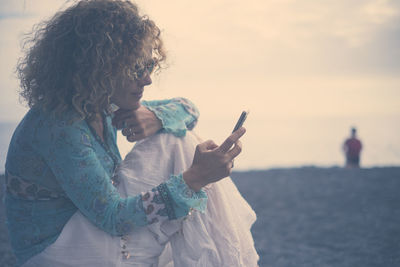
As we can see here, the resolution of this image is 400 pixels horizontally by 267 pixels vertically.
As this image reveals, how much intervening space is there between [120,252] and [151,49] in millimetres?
902

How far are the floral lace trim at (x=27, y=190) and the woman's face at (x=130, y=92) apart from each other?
19.2 inches

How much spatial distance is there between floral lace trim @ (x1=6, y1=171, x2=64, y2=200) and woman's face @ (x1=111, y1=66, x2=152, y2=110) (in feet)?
1.60

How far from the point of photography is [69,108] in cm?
157

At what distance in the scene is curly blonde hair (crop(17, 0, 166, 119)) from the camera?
1.59 m

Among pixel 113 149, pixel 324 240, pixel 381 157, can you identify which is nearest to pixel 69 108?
pixel 113 149

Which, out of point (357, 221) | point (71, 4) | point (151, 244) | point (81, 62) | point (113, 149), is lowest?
point (357, 221)

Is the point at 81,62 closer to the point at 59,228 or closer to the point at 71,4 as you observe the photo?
the point at 71,4

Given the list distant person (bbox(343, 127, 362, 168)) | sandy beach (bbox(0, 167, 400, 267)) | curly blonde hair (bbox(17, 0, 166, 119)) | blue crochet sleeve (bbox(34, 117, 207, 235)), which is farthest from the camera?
distant person (bbox(343, 127, 362, 168))

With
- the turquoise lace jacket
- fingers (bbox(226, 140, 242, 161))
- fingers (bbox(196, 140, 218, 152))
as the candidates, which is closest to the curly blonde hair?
the turquoise lace jacket

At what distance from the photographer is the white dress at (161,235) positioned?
155cm

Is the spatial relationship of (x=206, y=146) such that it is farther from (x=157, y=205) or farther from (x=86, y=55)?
(x=86, y=55)

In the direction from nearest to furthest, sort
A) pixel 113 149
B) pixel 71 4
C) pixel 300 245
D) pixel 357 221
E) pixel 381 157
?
pixel 71 4, pixel 113 149, pixel 300 245, pixel 357 221, pixel 381 157

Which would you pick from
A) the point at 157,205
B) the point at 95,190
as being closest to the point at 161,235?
the point at 157,205

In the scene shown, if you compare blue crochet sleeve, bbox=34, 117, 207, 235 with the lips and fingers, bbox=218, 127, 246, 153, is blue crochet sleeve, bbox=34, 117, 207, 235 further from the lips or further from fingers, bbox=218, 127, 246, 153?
the lips
